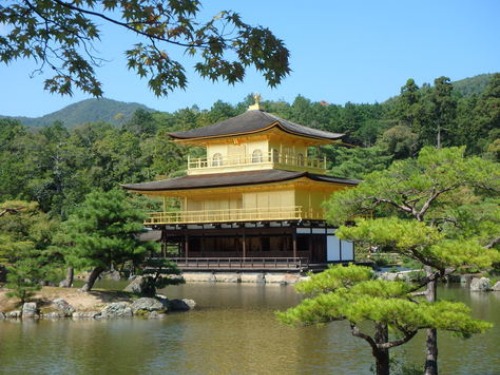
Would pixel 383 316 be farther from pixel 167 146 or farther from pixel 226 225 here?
pixel 167 146

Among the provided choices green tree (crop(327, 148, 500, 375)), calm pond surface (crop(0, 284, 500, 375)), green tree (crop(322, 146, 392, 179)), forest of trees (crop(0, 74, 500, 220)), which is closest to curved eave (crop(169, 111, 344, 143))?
forest of trees (crop(0, 74, 500, 220))

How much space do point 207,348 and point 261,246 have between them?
850 inches

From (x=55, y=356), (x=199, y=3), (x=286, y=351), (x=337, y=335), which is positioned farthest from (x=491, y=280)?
(x=199, y=3)

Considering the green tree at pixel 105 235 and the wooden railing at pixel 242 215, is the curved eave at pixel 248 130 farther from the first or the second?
the green tree at pixel 105 235

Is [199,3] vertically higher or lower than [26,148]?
lower

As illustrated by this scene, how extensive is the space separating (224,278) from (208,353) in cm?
1968

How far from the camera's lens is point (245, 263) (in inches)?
1325

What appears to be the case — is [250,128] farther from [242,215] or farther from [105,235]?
[105,235]

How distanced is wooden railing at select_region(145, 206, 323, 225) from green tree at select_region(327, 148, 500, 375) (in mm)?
20588

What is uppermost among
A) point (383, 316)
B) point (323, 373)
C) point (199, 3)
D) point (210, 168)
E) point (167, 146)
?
point (167, 146)

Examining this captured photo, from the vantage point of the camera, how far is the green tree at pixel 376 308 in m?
8.59

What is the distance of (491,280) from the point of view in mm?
24734

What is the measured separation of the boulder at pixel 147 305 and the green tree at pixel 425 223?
906cm

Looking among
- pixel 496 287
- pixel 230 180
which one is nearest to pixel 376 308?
pixel 496 287
